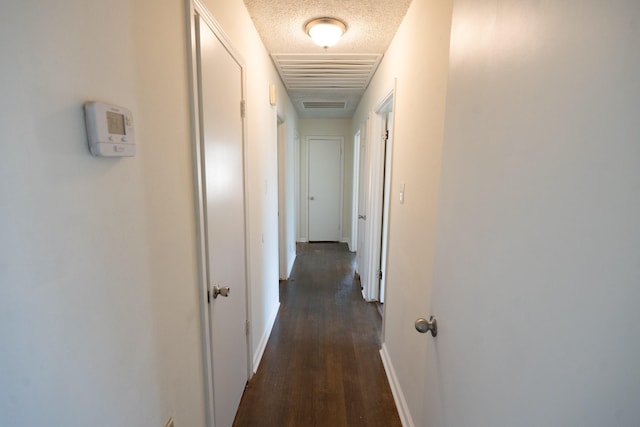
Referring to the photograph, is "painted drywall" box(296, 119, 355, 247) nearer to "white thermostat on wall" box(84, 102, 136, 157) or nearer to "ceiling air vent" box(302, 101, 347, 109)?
"ceiling air vent" box(302, 101, 347, 109)

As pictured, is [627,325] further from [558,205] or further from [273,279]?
[273,279]

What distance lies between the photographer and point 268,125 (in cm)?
260

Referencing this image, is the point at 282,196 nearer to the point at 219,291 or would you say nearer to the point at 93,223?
the point at 219,291

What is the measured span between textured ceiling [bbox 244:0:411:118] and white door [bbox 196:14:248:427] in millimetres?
589

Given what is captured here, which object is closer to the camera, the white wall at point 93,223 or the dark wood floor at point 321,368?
the white wall at point 93,223

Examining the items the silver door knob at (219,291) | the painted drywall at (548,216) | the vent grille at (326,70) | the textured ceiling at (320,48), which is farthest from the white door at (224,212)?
the vent grille at (326,70)

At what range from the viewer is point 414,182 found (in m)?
1.61

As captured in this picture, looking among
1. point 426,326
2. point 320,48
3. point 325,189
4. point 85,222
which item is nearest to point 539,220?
point 426,326

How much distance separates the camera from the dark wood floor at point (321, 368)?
1729 mm

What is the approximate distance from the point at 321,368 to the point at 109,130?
2.08 metres

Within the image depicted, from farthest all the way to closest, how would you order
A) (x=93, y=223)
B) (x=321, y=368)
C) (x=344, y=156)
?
(x=344, y=156) < (x=321, y=368) < (x=93, y=223)

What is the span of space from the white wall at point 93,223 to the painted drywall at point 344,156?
4453 millimetres

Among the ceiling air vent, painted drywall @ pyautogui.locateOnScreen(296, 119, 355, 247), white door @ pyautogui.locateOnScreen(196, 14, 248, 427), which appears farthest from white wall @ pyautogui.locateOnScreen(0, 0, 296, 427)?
painted drywall @ pyautogui.locateOnScreen(296, 119, 355, 247)

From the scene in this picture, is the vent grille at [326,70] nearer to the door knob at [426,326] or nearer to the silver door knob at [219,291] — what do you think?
the silver door knob at [219,291]
